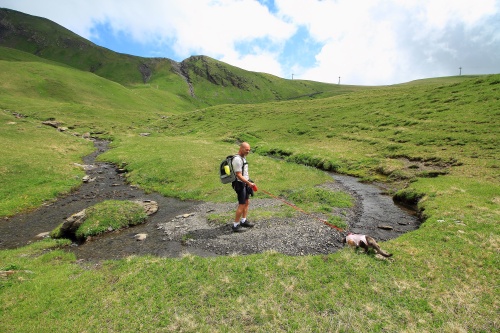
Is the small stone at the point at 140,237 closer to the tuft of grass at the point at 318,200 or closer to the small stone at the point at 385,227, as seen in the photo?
the tuft of grass at the point at 318,200

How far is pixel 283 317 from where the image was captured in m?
8.87

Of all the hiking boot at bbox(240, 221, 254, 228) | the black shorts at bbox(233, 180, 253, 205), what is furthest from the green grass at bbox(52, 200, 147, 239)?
the black shorts at bbox(233, 180, 253, 205)

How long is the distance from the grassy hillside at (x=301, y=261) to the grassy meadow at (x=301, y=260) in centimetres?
6

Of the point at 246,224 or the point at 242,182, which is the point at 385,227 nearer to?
the point at 246,224

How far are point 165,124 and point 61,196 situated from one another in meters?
71.0

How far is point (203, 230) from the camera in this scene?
679 inches

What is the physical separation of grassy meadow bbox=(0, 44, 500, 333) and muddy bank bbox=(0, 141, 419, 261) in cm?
152

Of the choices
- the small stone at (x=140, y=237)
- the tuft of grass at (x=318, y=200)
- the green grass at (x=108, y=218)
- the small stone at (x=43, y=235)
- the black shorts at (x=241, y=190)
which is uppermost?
the black shorts at (x=241, y=190)

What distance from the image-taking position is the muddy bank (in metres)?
14.6

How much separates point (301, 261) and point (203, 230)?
7.63 metres

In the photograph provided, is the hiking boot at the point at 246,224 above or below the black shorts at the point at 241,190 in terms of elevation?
below

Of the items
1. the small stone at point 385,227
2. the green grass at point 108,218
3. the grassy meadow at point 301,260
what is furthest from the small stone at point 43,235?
the small stone at point 385,227

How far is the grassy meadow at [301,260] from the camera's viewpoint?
→ 895cm

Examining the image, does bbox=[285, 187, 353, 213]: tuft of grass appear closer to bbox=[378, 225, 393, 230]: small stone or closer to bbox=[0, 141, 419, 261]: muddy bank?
bbox=[0, 141, 419, 261]: muddy bank
